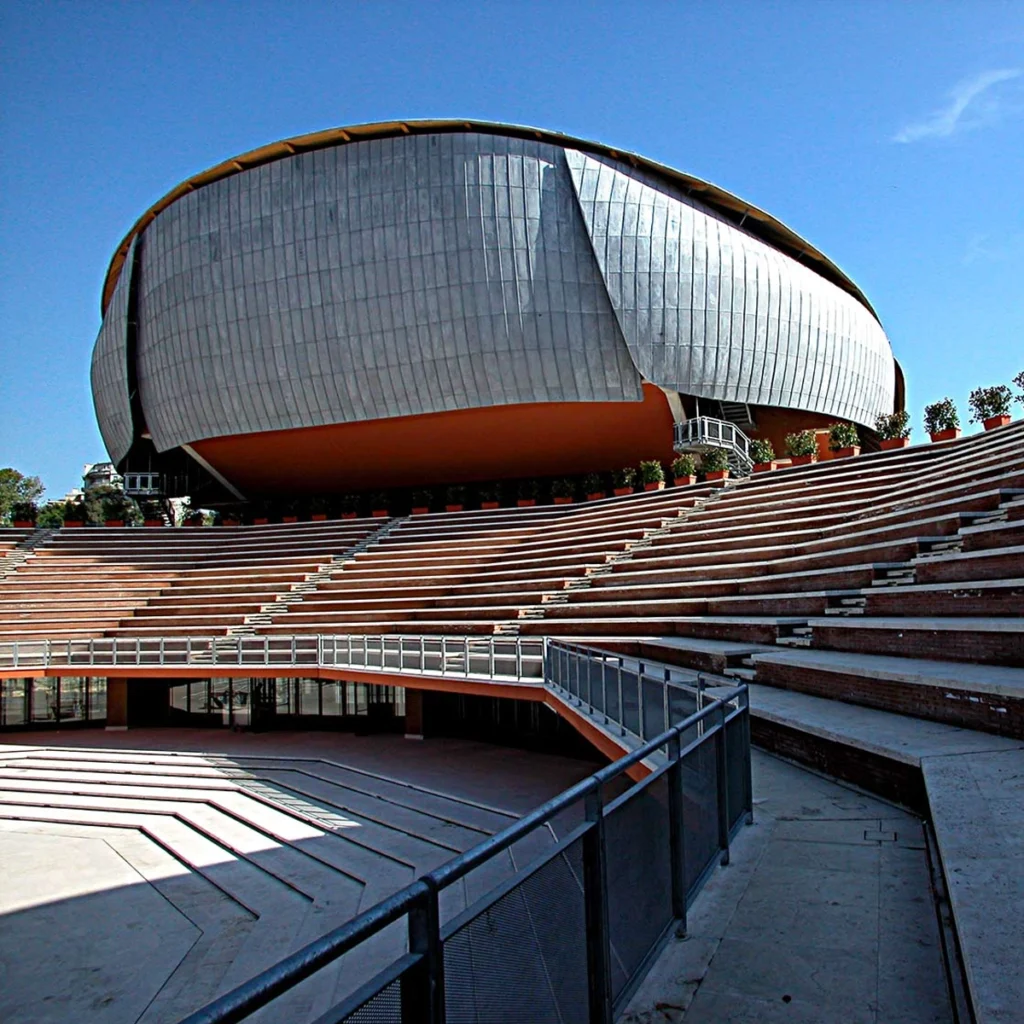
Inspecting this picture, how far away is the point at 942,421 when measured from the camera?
2661 centimetres

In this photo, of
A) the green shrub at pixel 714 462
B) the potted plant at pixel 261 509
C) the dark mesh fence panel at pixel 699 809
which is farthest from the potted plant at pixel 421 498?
the dark mesh fence panel at pixel 699 809

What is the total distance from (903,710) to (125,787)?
1754 centimetres

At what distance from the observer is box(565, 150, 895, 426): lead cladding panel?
33.1 meters

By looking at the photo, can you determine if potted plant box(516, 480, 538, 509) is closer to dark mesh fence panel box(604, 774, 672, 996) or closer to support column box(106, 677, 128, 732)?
support column box(106, 677, 128, 732)

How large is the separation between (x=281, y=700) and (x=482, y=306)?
660 inches

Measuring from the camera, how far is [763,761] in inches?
302

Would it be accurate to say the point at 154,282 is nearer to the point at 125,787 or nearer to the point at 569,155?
the point at 569,155

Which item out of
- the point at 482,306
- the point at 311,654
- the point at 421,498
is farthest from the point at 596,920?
the point at 421,498

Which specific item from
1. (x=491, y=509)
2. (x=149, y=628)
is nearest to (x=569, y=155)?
(x=491, y=509)

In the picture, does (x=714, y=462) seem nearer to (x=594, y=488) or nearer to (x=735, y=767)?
(x=594, y=488)

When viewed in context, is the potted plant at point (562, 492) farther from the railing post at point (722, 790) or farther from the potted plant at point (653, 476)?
the railing post at point (722, 790)

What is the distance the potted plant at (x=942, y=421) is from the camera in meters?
26.1

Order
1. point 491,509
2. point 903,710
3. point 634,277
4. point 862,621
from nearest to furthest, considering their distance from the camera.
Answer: point 903,710, point 862,621, point 634,277, point 491,509

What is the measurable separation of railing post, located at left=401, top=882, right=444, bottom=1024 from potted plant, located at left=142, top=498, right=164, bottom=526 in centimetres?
4771
